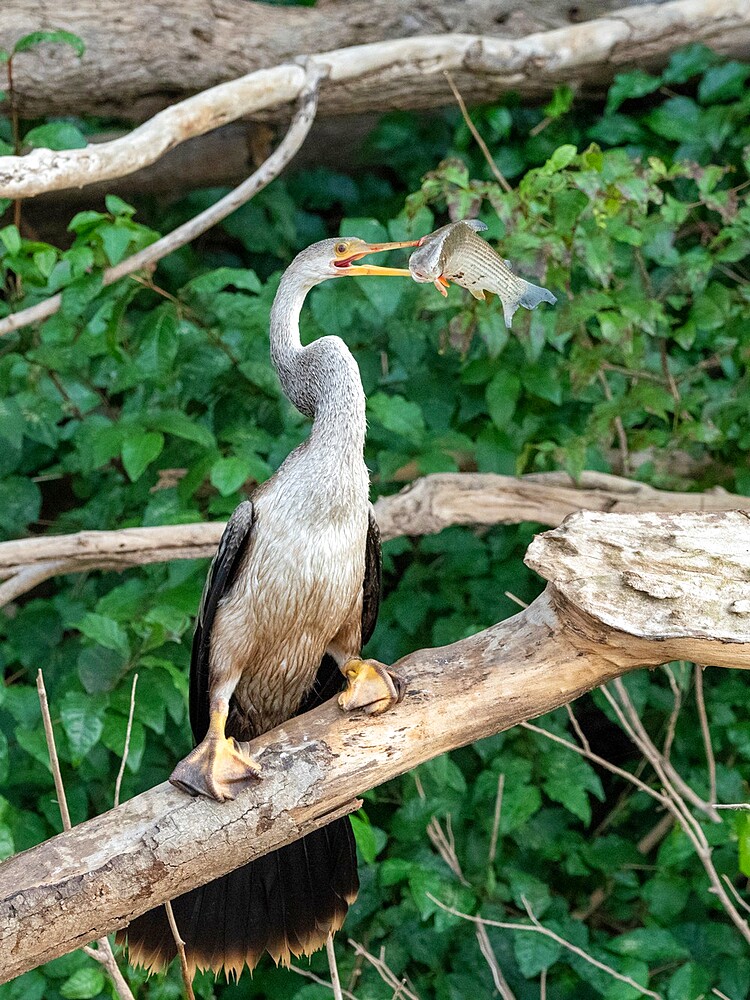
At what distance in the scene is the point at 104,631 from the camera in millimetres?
3018

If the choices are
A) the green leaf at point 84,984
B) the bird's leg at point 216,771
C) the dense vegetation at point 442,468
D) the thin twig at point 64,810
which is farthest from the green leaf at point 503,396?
the green leaf at point 84,984

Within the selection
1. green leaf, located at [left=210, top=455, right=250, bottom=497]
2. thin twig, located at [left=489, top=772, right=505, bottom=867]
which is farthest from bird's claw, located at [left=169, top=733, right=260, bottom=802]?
thin twig, located at [left=489, top=772, right=505, bottom=867]

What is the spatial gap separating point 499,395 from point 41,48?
2.10 meters

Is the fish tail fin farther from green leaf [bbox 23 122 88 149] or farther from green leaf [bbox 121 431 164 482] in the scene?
green leaf [bbox 23 122 88 149]

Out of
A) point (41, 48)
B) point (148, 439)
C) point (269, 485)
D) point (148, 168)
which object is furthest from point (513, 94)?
point (269, 485)

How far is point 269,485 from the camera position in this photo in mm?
2453

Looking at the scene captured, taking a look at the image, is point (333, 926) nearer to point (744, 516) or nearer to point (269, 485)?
point (269, 485)

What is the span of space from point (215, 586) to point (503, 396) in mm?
1406

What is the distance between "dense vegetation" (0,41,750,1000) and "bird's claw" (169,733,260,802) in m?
0.79

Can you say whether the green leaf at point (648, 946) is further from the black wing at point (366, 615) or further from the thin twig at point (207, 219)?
the thin twig at point (207, 219)

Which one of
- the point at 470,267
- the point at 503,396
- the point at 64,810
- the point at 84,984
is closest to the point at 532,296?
the point at 470,267

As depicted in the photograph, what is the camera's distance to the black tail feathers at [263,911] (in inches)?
99.6

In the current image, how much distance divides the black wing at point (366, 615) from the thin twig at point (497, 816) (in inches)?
32.6

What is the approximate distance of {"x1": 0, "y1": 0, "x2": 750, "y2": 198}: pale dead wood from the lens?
4023mm
